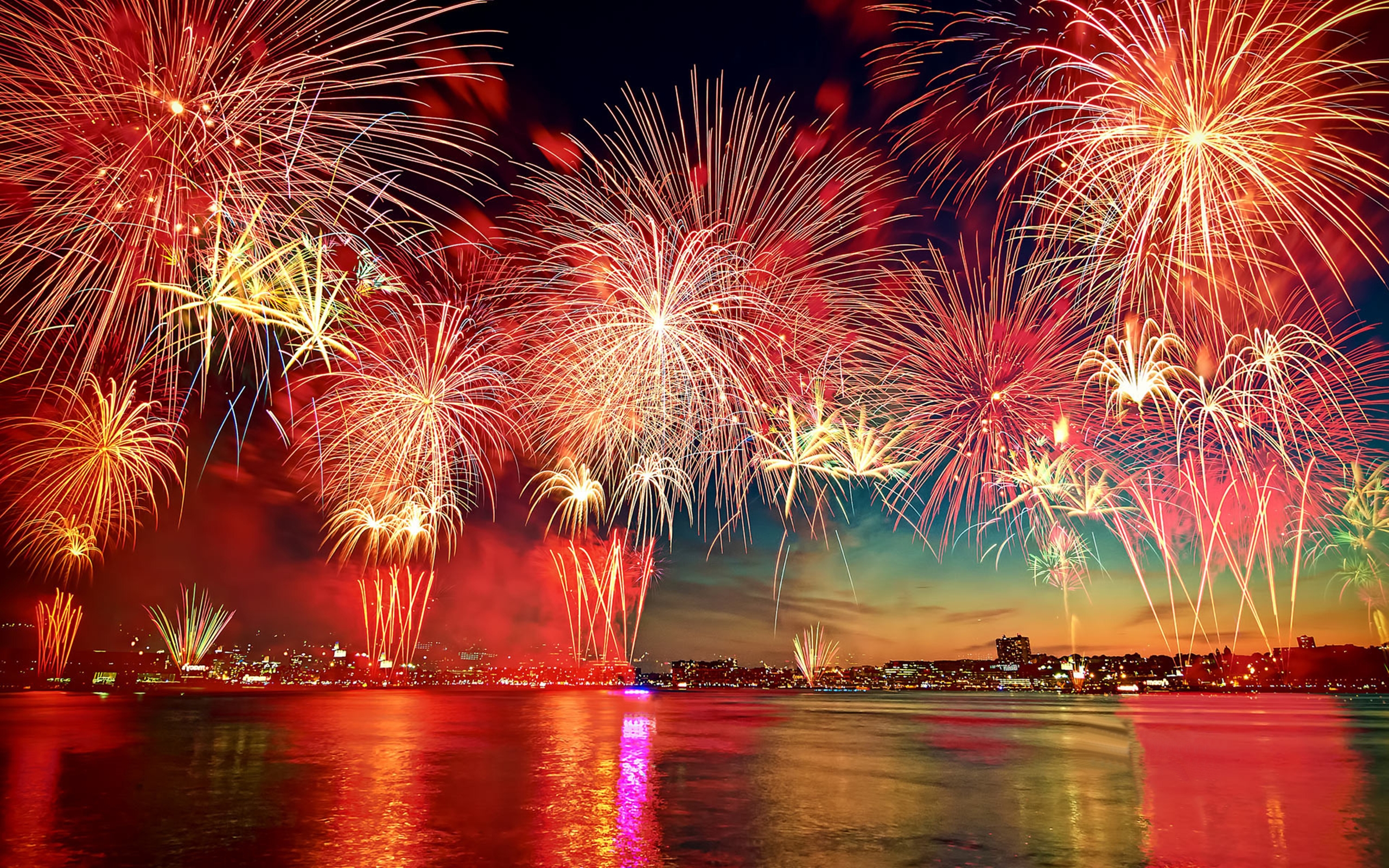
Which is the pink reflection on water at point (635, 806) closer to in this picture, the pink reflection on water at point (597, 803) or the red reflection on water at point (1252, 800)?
the pink reflection on water at point (597, 803)

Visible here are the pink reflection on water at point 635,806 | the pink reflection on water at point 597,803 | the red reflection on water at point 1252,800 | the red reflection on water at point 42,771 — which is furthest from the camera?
the red reflection on water at point 1252,800

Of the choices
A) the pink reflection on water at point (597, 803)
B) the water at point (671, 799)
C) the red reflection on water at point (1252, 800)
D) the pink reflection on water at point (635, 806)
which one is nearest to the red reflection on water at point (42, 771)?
the water at point (671, 799)

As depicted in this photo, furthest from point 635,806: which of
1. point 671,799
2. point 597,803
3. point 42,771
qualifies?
point 42,771

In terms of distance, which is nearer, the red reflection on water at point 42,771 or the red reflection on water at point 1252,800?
the red reflection on water at point 42,771

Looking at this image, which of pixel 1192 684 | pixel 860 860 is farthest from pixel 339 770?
pixel 1192 684

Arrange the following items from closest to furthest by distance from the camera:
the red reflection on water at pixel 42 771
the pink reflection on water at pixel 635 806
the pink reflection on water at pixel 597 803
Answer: the pink reflection on water at pixel 597 803, the pink reflection on water at pixel 635 806, the red reflection on water at pixel 42 771

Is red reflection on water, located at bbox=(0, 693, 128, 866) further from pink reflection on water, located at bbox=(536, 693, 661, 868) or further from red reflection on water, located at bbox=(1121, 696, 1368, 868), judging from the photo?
red reflection on water, located at bbox=(1121, 696, 1368, 868)

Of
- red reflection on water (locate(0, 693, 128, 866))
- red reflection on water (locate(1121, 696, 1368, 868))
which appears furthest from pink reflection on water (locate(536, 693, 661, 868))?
red reflection on water (locate(1121, 696, 1368, 868))
